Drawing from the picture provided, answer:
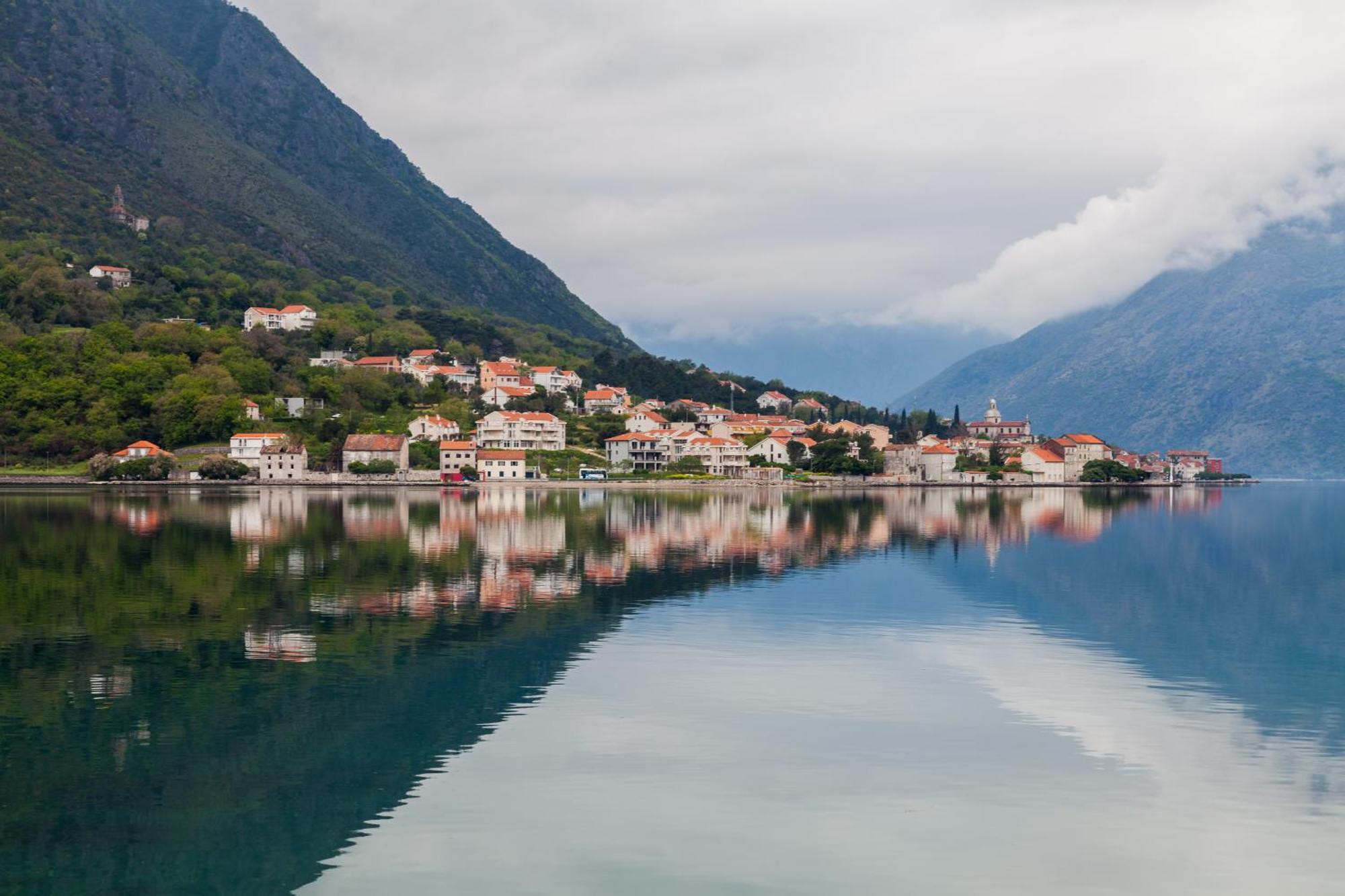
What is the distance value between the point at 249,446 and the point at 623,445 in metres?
32.1

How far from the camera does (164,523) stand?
4650 centimetres

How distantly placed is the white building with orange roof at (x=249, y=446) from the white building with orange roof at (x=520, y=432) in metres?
16.9

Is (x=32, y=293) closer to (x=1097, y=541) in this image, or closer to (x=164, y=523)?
(x=164, y=523)

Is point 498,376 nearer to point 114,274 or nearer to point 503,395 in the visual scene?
point 503,395

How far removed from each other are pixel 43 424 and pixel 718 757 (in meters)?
92.4

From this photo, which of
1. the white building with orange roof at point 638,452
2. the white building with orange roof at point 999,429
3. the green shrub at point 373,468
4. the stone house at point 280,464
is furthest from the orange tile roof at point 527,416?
the white building with orange roof at point 999,429

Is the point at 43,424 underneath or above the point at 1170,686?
above

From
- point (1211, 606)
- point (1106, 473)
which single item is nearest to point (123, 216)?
point (1106, 473)

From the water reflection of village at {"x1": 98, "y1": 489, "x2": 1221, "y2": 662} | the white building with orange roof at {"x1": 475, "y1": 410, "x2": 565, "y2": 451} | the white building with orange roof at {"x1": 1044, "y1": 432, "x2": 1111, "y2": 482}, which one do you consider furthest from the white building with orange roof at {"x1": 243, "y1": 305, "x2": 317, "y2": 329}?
the white building with orange roof at {"x1": 1044, "y1": 432, "x2": 1111, "y2": 482}

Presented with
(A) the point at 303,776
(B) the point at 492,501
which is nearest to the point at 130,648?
(A) the point at 303,776

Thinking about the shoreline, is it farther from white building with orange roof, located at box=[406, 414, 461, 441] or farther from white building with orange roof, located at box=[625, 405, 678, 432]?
white building with orange roof, located at box=[625, 405, 678, 432]

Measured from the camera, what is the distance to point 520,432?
101875 mm

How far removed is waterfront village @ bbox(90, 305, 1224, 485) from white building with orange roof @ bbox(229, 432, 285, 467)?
0.09 meters

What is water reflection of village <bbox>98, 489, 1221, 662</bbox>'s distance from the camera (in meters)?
26.6
